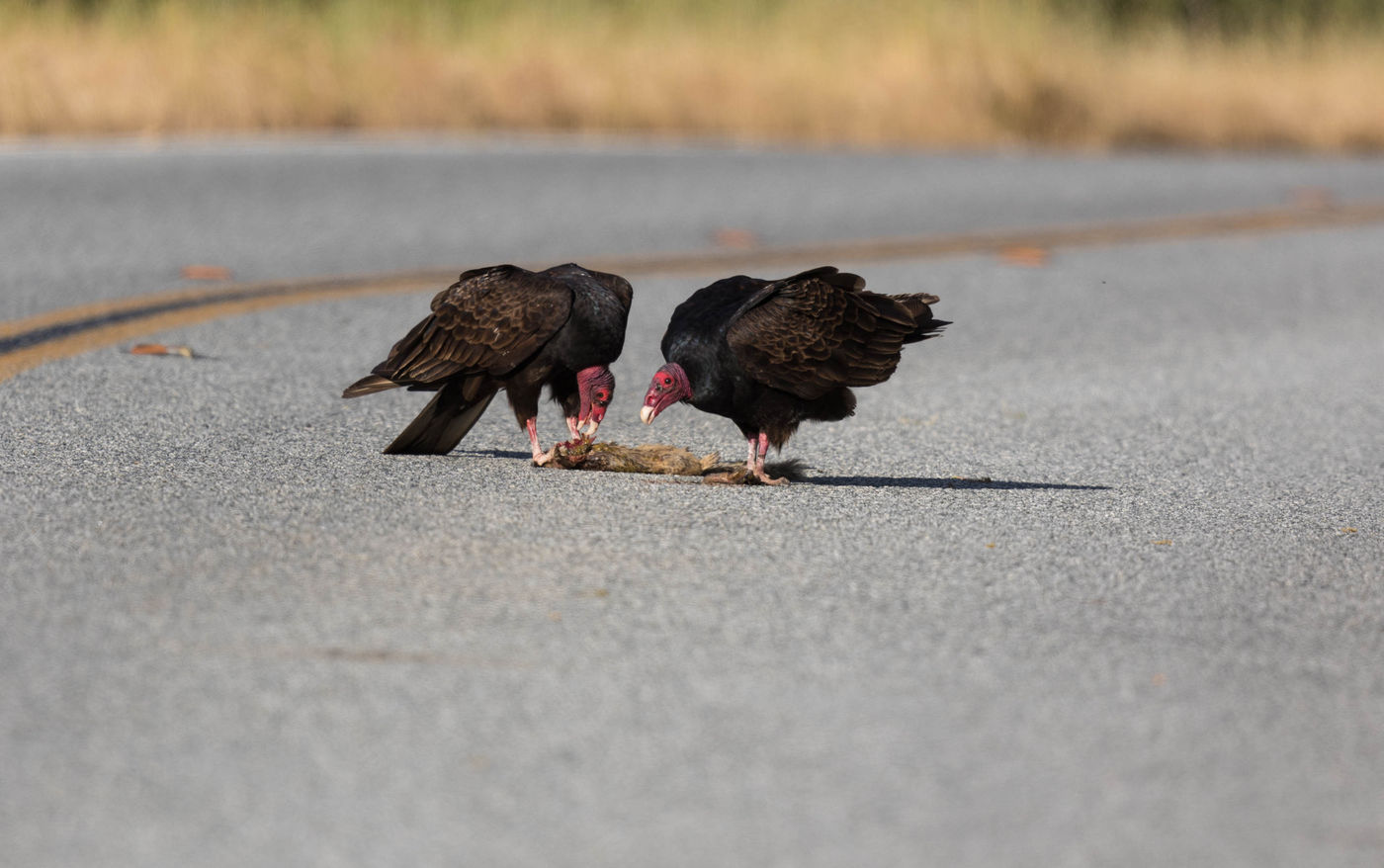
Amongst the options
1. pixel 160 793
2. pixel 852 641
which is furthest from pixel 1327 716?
pixel 160 793

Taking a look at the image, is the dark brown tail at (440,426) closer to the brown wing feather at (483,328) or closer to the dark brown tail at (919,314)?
the brown wing feather at (483,328)

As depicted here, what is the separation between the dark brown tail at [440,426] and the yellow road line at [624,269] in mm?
1819

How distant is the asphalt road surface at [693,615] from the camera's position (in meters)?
3.07

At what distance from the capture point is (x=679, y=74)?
59.0 feet

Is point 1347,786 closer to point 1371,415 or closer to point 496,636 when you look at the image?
point 496,636

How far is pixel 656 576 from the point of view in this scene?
448 centimetres

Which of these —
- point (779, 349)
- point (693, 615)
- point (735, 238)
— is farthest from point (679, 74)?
point (693, 615)

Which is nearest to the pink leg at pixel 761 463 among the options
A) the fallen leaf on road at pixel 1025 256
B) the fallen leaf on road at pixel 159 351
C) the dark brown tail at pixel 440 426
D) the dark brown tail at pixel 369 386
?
the dark brown tail at pixel 440 426

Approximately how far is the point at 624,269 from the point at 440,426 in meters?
4.22

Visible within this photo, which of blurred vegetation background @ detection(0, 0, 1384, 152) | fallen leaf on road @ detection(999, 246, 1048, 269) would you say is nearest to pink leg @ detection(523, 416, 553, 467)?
fallen leaf on road @ detection(999, 246, 1048, 269)

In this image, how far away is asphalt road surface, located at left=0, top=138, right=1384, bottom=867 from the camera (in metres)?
3.07

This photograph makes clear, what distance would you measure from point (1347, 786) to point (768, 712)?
110cm

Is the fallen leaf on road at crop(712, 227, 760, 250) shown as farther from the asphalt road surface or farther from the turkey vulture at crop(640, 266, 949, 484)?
the turkey vulture at crop(640, 266, 949, 484)

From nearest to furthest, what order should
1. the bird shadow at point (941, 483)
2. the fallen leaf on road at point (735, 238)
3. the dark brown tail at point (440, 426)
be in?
the bird shadow at point (941, 483)
the dark brown tail at point (440, 426)
the fallen leaf on road at point (735, 238)
